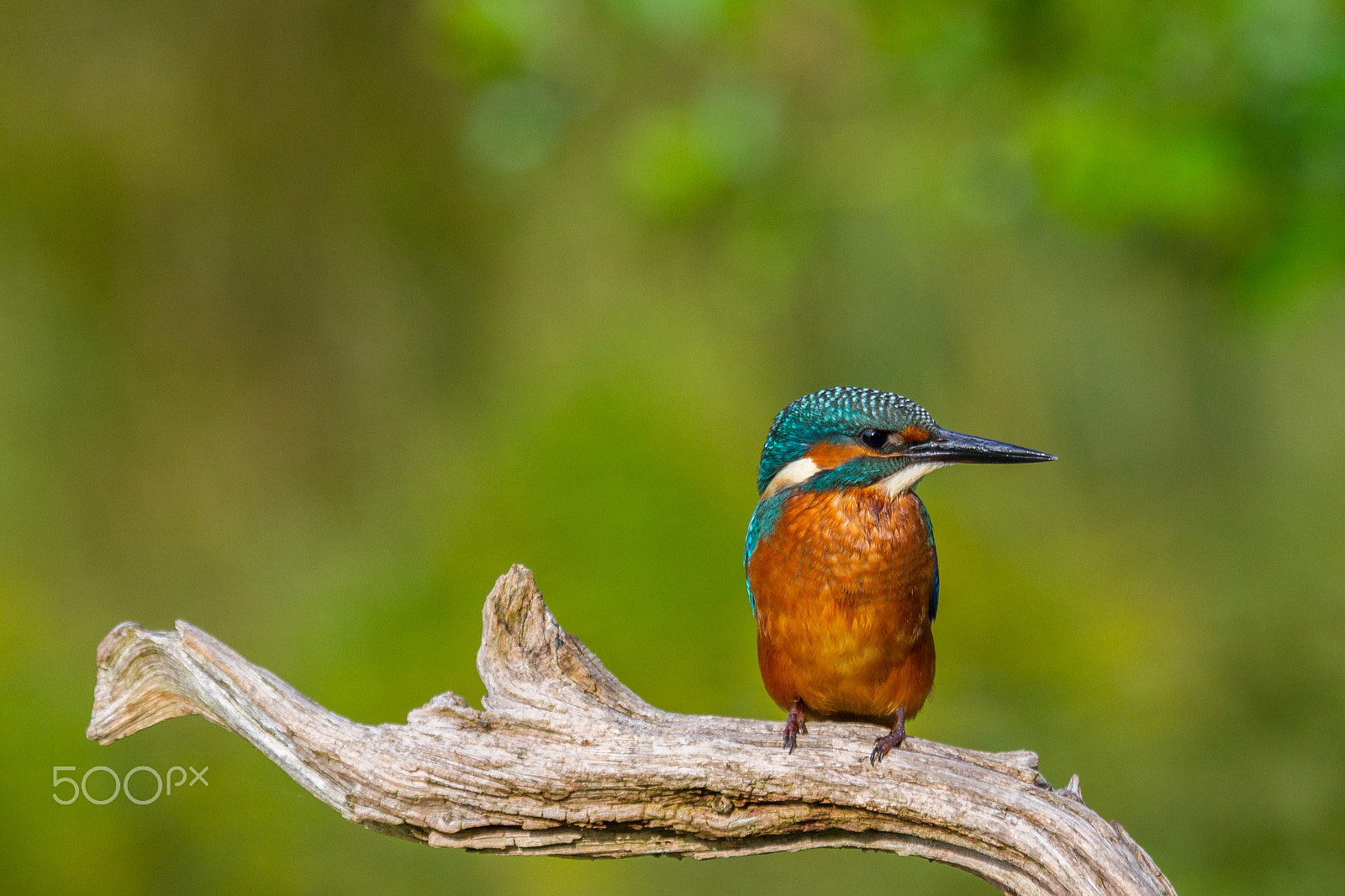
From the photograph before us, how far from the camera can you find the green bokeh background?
481 centimetres

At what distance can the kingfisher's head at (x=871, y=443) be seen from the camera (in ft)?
7.30

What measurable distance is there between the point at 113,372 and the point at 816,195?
3.56 m

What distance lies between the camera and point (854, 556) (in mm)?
2279

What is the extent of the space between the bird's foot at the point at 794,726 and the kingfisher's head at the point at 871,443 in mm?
→ 437

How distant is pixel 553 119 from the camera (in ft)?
13.7

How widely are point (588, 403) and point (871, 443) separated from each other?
3.43 metres

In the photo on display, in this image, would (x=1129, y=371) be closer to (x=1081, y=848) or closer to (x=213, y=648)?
(x=1081, y=848)

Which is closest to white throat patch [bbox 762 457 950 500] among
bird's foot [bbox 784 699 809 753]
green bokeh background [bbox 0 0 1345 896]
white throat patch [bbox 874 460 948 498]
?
white throat patch [bbox 874 460 948 498]

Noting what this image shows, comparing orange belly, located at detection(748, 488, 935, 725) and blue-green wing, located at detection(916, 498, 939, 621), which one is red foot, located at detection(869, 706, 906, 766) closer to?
orange belly, located at detection(748, 488, 935, 725)

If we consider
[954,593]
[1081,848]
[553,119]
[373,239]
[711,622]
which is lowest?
[1081,848]

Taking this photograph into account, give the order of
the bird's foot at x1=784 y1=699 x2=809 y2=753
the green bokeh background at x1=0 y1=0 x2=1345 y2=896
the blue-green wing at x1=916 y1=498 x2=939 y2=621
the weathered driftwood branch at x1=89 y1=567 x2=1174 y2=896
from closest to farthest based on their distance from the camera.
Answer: the weathered driftwood branch at x1=89 y1=567 x2=1174 y2=896
the bird's foot at x1=784 y1=699 x2=809 y2=753
the blue-green wing at x1=916 y1=498 x2=939 y2=621
the green bokeh background at x1=0 y1=0 x2=1345 y2=896

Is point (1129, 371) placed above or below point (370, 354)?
above

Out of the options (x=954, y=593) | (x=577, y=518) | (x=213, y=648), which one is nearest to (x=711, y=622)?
(x=577, y=518)

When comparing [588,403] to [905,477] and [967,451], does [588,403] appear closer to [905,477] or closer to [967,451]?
[905,477]
